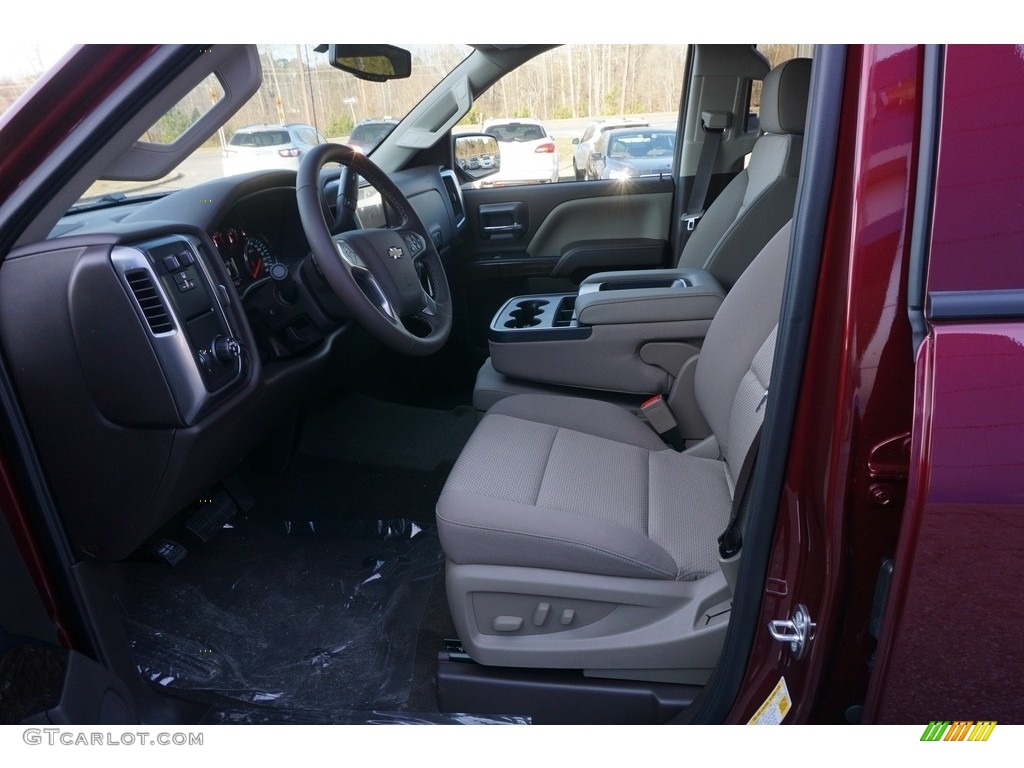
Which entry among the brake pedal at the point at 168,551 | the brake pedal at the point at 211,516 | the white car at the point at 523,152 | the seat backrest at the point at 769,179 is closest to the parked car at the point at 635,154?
the white car at the point at 523,152

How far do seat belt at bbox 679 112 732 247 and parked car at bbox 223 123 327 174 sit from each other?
60.8 inches

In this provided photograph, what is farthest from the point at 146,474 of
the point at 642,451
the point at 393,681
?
the point at 642,451

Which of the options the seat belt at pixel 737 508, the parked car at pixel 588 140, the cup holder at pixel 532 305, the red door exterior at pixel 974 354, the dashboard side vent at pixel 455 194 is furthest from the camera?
the parked car at pixel 588 140

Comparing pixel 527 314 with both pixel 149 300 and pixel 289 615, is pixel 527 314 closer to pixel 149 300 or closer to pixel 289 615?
pixel 289 615

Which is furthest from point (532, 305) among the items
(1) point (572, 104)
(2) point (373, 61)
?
(1) point (572, 104)

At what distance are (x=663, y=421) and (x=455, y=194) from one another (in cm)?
157

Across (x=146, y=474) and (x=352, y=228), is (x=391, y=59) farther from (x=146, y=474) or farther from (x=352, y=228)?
(x=146, y=474)

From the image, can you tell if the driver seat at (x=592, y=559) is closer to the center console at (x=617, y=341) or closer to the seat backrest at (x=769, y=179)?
the center console at (x=617, y=341)

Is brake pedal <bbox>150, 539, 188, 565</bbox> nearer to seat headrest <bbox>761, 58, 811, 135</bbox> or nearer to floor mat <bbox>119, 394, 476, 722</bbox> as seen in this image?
floor mat <bbox>119, 394, 476, 722</bbox>

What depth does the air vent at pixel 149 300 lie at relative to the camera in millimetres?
1264

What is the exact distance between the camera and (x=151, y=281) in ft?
4.23

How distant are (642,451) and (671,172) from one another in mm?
2025

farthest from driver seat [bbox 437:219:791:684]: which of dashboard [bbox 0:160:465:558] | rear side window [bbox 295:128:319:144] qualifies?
rear side window [bbox 295:128:319:144]

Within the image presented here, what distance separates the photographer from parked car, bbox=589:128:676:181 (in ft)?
10.9
